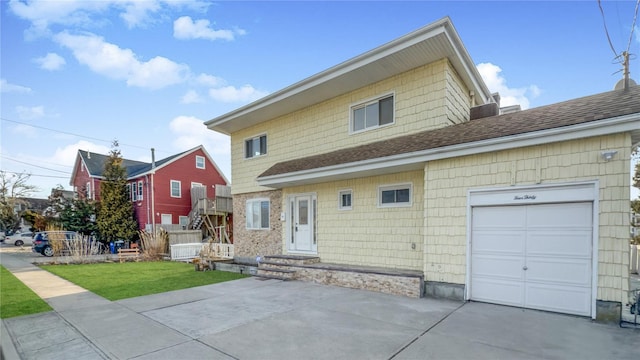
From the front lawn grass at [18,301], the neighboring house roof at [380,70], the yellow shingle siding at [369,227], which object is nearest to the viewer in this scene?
the front lawn grass at [18,301]

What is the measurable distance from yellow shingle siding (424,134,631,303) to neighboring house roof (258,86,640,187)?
26 centimetres

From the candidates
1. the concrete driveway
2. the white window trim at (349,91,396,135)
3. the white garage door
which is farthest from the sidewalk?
the white window trim at (349,91,396,135)

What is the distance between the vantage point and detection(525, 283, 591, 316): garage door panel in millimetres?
5230

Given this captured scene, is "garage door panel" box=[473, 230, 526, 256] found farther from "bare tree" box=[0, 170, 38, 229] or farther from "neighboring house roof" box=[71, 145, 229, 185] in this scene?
"bare tree" box=[0, 170, 38, 229]

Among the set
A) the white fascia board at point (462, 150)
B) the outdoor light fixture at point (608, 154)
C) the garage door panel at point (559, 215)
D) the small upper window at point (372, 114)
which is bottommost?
the garage door panel at point (559, 215)

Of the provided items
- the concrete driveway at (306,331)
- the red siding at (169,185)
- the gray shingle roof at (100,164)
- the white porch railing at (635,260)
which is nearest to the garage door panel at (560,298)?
the concrete driveway at (306,331)

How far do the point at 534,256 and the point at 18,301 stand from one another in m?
12.1

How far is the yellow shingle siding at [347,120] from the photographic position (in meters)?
8.23

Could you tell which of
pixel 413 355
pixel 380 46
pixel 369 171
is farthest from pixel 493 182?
pixel 380 46

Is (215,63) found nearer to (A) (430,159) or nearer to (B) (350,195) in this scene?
(B) (350,195)

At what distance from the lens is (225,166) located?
100 feet

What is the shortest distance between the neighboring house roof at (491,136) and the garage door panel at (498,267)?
2.36m

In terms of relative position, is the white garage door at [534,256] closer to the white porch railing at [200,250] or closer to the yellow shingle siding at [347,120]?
the yellow shingle siding at [347,120]

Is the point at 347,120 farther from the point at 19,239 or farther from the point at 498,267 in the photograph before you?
the point at 19,239
